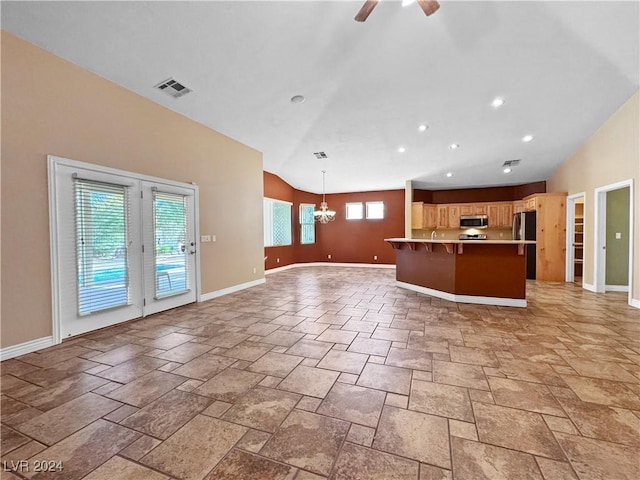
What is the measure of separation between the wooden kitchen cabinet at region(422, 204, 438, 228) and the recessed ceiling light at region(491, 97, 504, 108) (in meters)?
A: 4.29

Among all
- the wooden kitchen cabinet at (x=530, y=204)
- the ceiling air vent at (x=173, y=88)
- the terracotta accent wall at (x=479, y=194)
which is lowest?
the wooden kitchen cabinet at (x=530, y=204)

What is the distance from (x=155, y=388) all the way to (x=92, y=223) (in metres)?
2.31

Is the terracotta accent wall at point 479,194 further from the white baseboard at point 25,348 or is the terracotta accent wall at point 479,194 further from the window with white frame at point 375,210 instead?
the white baseboard at point 25,348

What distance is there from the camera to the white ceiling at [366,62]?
2.87m

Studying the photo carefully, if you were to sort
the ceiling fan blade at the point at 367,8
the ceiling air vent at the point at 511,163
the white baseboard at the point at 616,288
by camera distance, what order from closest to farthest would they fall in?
the ceiling fan blade at the point at 367,8
the white baseboard at the point at 616,288
the ceiling air vent at the point at 511,163

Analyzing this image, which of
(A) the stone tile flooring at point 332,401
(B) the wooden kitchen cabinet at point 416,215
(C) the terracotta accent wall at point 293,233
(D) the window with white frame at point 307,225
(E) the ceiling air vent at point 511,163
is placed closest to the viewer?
(A) the stone tile flooring at point 332,401

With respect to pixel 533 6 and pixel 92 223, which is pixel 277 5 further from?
pixel 92 223

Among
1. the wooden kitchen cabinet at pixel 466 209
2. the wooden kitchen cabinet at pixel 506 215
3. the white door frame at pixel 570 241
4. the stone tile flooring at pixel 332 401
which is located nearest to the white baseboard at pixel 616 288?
the white door frame at pixel 570 241

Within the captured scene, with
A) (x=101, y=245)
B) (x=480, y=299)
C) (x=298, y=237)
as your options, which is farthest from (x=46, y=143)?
(x=298, y=237)

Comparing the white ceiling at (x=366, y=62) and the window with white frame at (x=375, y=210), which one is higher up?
the white ceiling at (x=366, y=62)

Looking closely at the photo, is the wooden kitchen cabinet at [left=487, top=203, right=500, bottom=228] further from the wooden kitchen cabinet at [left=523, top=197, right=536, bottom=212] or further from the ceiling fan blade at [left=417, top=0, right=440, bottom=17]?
the ceiling fan blade at [left=417, top=0, right=440, bottom=17]

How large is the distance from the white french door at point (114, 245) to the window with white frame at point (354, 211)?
6.35 meters

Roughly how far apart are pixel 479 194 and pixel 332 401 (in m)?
8.91

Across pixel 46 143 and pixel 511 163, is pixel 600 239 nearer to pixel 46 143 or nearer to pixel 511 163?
pixel 511 163
